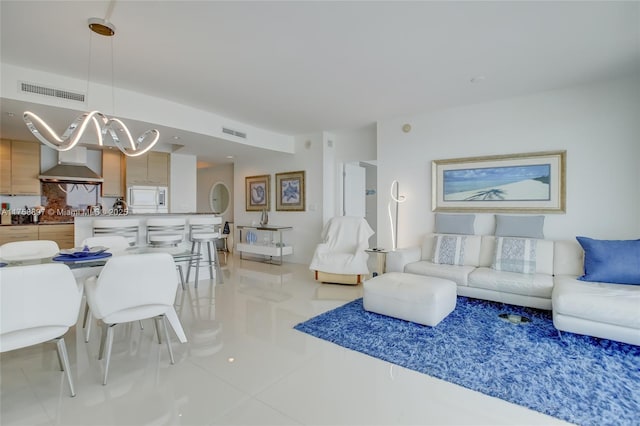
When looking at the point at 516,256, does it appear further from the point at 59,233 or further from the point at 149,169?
the point at 59,233

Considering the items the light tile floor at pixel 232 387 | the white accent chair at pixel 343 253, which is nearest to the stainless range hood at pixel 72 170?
the light tile floor at pixel 232 387

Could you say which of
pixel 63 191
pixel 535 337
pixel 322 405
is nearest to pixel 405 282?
pixel 535 337

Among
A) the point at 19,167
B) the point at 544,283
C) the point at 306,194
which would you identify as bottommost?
the point at 544,283

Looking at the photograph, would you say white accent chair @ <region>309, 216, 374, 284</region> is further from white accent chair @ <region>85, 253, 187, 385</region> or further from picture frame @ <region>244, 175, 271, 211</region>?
white accent chair @ <region>85, 253, 187, 385</region>

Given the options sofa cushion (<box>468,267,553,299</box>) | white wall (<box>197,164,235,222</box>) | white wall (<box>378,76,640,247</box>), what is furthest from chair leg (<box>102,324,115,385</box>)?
white wall (<box>197,164,235,222</box>)

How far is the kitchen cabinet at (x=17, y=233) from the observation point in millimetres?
4934

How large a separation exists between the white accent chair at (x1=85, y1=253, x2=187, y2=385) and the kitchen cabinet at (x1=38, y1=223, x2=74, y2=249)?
13.3 ft

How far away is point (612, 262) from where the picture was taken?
3.00 meters

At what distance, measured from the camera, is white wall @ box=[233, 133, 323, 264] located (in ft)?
20.6

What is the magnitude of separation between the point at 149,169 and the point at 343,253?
4.43m

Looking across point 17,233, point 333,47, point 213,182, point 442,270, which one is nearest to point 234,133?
point 333,47

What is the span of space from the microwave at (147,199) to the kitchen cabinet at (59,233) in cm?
106

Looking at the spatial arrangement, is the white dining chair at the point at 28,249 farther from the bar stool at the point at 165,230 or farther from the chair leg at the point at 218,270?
the chair leg at the point at 218,270

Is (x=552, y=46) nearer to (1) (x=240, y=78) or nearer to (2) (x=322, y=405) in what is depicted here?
(1) (x=240, y=78)
